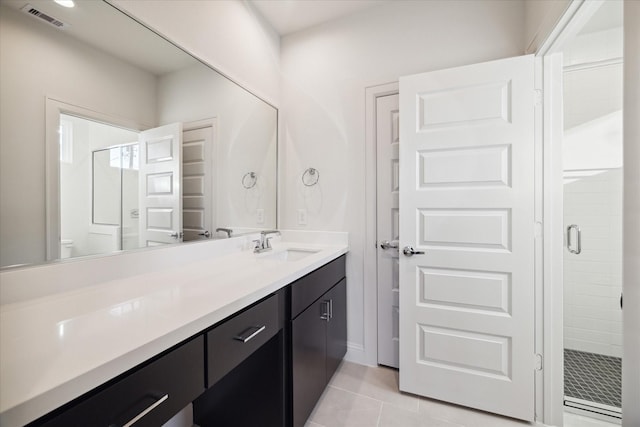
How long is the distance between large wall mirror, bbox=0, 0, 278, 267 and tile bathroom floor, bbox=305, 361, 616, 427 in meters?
1.26

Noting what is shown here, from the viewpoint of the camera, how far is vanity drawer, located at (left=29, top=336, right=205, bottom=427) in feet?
1.72

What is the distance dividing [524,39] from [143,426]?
2526mm

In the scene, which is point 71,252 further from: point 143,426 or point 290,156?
point 290,156

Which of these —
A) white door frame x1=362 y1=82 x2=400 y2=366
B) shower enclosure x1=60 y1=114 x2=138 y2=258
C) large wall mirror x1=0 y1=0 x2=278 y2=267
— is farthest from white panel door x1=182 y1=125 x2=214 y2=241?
white door frame x1=362 y1=82 x2=400 y2=366

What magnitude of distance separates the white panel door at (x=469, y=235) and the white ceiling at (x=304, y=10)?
2.69 ft

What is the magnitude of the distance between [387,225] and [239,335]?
1.40m

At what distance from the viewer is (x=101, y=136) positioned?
1.12m

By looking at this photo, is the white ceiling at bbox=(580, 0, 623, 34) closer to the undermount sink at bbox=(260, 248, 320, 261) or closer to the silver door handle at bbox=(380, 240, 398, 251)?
the silver door handle at bbox=(380, 240, 398, 251)

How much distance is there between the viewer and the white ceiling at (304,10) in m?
2.01

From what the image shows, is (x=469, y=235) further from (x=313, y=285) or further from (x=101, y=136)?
(x=101, y=136)

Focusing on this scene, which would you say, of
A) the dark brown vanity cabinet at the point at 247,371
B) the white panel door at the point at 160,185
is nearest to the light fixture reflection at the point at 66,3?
the white panel door at the point at 160,185

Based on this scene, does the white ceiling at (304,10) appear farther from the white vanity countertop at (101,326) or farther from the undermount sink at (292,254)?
the white vanity countertop at (101,326)

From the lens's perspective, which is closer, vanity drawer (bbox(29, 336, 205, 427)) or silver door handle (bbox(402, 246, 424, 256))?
vanity drawer (bbox(29, 336, 205, 427))

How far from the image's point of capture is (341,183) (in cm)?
214
